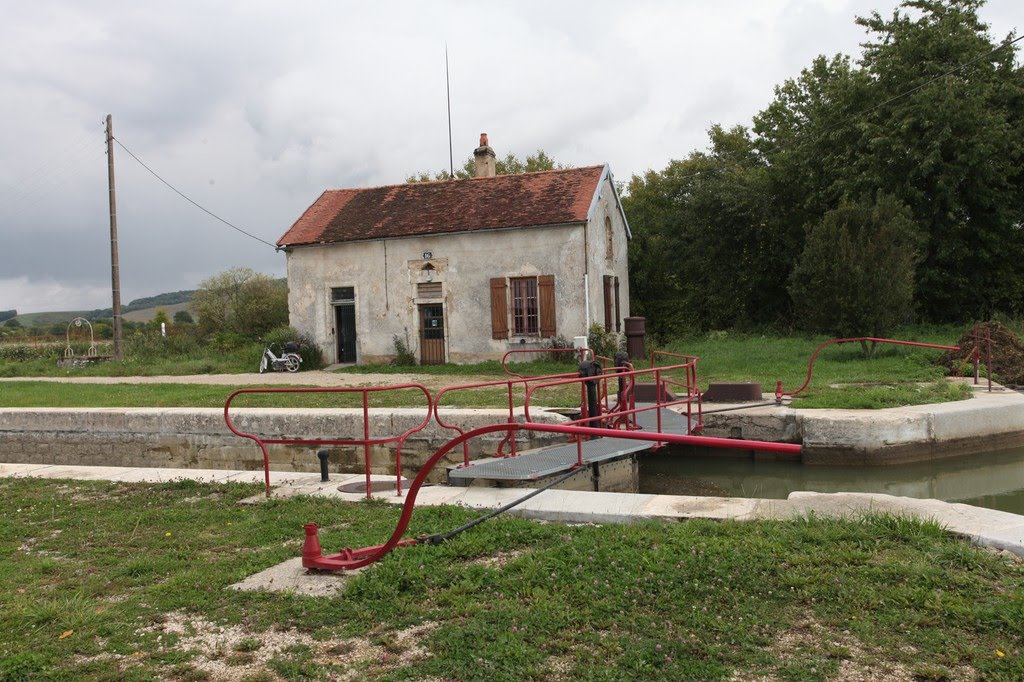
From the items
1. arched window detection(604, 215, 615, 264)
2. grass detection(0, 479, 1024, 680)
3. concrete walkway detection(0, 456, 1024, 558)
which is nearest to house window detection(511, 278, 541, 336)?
arched window detection(604, 215, 615, 264)

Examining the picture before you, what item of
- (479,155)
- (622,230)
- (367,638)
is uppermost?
(479,155)

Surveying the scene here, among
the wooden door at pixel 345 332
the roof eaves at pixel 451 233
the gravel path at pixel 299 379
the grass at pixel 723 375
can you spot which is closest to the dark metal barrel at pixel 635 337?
the grass at pixel 723 375

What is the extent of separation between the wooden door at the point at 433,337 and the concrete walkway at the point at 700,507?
1407 centimetres

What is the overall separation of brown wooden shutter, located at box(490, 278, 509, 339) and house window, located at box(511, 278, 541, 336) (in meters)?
0.24

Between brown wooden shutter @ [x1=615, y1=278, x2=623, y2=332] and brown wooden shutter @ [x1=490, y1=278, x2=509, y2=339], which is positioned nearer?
brown wooden shutter @ [x1=490, y1=278, x2=509, y2=339]

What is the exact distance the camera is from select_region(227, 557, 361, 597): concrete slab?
186 inches

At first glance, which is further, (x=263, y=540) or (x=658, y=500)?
(x=658, y=500)

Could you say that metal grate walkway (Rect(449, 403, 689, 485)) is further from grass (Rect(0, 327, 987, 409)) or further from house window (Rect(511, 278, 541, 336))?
house window (Rect(511, 278, 541, 336))

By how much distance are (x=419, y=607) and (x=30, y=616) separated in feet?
7.23

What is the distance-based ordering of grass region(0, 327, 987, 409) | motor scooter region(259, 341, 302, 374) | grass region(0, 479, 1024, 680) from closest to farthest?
grass region(0, 479, 1024, 680)
grass region(0, 327, 987, 409)
motor scooter region(259, 341, 302, 374)

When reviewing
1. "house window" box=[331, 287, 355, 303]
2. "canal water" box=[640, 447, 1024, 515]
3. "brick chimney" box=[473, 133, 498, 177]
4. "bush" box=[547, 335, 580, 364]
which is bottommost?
"canal water" box=[640, 447, 1024, 515]

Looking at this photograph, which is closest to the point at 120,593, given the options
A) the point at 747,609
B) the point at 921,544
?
the point at 747,609

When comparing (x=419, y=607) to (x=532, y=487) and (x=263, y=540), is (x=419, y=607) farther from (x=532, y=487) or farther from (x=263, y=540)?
(x=532, y=487)

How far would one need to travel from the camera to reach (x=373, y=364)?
22.1m
